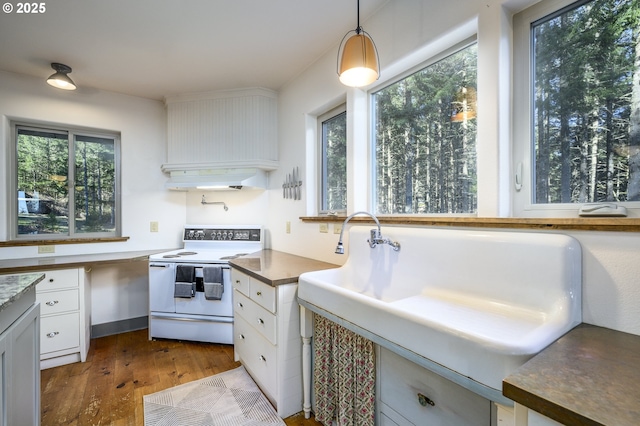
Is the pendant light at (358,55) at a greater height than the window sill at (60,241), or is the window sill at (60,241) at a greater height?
the pendant light at (358,55)

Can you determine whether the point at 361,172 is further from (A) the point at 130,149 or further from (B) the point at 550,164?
(A) the point at 130,149

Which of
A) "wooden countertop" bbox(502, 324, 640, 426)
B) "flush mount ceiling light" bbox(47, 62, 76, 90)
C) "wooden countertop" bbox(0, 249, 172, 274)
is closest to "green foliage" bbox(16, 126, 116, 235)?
"wooden countertop" bbox(0, 249, 172, 274)

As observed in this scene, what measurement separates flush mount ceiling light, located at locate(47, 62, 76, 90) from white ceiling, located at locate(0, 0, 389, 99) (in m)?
0.05

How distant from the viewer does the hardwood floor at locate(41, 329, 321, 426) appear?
5.46 ft

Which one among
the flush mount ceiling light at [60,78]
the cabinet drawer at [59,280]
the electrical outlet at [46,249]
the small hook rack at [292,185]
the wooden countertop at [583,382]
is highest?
the flush mount ceiling light at [60,78]

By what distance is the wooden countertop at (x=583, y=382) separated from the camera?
1.64ft

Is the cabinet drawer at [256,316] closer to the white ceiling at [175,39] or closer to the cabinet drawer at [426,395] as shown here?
the cabinet drawer at [426,395]

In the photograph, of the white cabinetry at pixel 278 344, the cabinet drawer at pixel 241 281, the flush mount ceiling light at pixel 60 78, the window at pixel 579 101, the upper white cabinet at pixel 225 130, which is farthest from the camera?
the upper white cabinet at pixel 225 130

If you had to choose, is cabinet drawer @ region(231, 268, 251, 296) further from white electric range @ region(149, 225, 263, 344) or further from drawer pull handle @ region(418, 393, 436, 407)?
drawer pull handle @ region(418, 393, 436, 407)

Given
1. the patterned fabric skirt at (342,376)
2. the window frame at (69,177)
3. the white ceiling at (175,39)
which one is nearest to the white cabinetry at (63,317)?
the window frame at (69,177)

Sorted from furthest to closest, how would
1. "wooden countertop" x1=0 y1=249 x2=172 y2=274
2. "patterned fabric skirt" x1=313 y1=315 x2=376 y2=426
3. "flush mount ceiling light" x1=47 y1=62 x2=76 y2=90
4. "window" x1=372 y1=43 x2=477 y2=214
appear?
"flush mount ceiling light" x1=47 y1=62 x2=76 y2=90 → "wooden countertop" x1=0 y1=249 x2=172 y2=274 → "window" x1=372 y1=43 x2=477 y2=214 → "patterned fabric skirt" x1=313 y1=315 x2=376 y2=426

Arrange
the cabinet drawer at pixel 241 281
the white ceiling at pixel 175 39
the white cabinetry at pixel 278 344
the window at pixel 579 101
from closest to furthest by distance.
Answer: the window at pixel 579 101 < the white cabinetry at pixel 278 344 < the white ceiling at pixel 175 39 < the cabinet drawer at pixel 241 281

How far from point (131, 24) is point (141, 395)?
2.38 m

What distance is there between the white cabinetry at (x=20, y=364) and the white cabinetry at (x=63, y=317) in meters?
1.11
